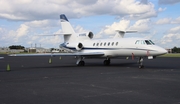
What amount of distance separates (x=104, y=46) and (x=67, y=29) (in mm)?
7227

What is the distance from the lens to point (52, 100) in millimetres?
7289

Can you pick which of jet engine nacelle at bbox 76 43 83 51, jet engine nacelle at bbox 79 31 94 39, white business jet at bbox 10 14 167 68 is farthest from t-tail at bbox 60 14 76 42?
jet engine nacelle at bbox 76 43 83 51

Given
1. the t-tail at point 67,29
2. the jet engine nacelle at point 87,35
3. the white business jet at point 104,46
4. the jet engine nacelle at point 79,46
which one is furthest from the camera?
the t-tail at point 67,29

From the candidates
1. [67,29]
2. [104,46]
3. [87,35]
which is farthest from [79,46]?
[67,29]

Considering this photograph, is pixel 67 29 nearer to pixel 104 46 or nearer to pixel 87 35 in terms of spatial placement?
pixel 87 35

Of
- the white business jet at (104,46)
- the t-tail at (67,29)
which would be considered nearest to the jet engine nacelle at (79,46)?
the white business jet at (104,46)

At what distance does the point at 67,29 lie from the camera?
29203 millimetres

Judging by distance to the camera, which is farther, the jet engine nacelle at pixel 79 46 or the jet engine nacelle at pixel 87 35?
the jet engine nacelle at pixel 87 35

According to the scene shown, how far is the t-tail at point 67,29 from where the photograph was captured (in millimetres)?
28578

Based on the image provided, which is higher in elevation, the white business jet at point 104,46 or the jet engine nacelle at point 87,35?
the jet engine nacelle at point 87,35

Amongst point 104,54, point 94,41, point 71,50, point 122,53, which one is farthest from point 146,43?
point 71,50

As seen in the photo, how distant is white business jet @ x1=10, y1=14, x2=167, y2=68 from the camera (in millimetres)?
19859

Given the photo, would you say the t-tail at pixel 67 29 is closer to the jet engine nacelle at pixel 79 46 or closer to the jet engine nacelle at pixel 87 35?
the jet engine nacelle at pixel 87 35

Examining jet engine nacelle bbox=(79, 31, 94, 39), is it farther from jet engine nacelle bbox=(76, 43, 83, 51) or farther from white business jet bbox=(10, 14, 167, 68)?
jet engine nacelle bbox=(76, 43, 83, 51)
